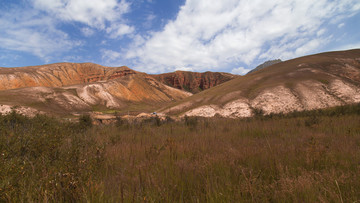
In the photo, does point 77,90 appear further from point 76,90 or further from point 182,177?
point 182,177

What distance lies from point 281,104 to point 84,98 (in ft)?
185

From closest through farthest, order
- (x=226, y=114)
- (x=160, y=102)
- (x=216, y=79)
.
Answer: (x=226, y=114), (x=160, y=102), (x=216, y=79)

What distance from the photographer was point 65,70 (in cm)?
9369

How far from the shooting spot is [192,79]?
141 meters

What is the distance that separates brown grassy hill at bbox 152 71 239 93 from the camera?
136 meters

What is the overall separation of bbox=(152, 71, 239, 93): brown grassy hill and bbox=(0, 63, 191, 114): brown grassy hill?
2968 centimetres

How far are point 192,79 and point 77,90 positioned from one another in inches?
3854

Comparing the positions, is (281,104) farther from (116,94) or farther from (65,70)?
(65,70)

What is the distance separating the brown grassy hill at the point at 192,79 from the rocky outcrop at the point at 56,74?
35.1m

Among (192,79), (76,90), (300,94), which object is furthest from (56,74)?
(300,94)

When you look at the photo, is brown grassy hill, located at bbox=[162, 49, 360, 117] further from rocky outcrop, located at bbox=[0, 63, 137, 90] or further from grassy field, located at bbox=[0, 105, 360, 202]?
rocky outcrop, located at bbox=[0, 63, 137, 90]

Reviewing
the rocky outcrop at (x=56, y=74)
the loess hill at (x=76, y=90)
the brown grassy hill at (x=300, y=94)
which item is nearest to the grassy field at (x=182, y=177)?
the brown grassy hill at (x=300, y=94)

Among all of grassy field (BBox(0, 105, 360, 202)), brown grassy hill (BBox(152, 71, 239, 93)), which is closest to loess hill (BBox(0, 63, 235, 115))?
grassy field (BBox(0, 105, 360, 202))

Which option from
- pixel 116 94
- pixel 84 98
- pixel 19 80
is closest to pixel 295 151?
pixel 84 98
